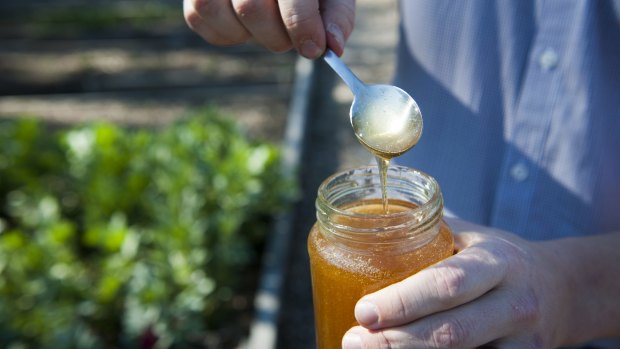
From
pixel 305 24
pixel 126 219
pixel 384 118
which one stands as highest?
pixel 305 24

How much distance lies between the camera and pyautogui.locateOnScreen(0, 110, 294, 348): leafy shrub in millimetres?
2955

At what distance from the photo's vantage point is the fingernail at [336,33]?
1411mm

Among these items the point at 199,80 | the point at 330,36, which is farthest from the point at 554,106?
the point at 199,80

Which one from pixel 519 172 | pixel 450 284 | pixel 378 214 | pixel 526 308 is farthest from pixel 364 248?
pixel 519 172

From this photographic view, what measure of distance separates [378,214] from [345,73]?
281 millimetres

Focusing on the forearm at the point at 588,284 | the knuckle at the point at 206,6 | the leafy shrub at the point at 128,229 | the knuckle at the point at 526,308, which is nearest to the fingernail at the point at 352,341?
the knuckle at the point at 526,308

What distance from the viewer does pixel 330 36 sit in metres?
1.41

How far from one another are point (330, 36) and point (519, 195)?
25.4 inches

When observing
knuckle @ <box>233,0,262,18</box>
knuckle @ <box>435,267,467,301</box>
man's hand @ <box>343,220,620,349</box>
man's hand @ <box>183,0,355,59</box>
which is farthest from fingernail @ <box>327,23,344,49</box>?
knuckle @ <box>435,267,467,301</box>

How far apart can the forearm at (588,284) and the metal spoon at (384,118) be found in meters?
0.34

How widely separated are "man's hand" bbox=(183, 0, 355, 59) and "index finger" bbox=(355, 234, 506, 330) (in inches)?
20.1

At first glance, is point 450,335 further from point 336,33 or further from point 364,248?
point 336,33

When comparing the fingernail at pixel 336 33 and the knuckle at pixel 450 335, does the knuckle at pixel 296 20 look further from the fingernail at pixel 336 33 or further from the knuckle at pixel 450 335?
the knuckle at pixel 450 335

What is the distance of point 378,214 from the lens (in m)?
1.23
